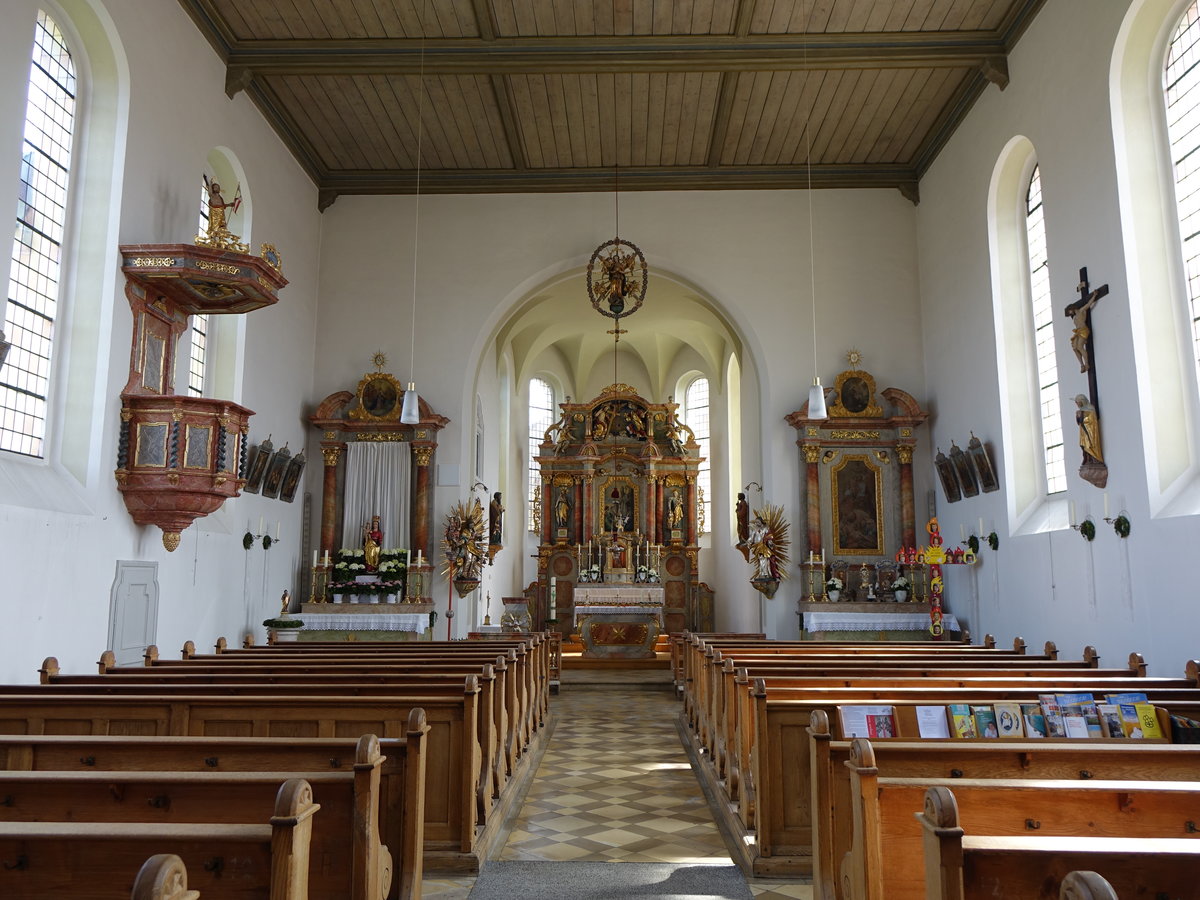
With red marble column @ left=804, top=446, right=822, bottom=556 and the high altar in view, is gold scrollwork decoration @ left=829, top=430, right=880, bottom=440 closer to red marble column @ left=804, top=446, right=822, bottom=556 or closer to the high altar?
red marble column @ left=804, top=446, right=822, bottom=556

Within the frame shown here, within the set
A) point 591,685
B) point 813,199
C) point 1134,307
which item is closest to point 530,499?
point 591,685

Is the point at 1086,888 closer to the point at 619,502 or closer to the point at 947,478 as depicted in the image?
the point at 947,478

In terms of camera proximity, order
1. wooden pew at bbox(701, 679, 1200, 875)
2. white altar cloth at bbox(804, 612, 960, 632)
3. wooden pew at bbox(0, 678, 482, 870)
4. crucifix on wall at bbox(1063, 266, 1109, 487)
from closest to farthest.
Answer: wooden pew at bbox(0, 678, 482, 870) → wooden pew at bbox(701, 679, 1200, 875) → crucifix on wall at bbox(1063, 266, 1109, 487) → white altar cloth at bbox(804, 612, 960, 632)

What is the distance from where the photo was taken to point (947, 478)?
1250cm

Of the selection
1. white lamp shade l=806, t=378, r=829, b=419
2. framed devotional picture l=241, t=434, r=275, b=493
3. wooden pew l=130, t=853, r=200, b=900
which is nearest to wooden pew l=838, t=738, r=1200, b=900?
wooden pew l=130, t=853, r=200, b=900

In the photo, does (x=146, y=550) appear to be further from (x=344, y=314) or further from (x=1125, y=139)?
(x=1125, y=139)

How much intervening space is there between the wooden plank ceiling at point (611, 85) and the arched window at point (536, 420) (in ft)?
31.4

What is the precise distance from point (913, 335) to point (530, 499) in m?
12.1

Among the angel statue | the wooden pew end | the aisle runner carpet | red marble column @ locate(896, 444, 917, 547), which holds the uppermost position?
red marble column @ locate(896, 444, 917, 547)

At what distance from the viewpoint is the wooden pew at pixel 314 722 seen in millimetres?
4797

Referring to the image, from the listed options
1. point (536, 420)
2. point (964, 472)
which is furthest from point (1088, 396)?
point (536, 420)

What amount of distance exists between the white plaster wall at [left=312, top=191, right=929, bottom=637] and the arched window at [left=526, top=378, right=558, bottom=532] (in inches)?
349

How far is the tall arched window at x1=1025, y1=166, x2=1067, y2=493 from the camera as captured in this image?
1015 cm

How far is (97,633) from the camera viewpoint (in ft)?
25.9
